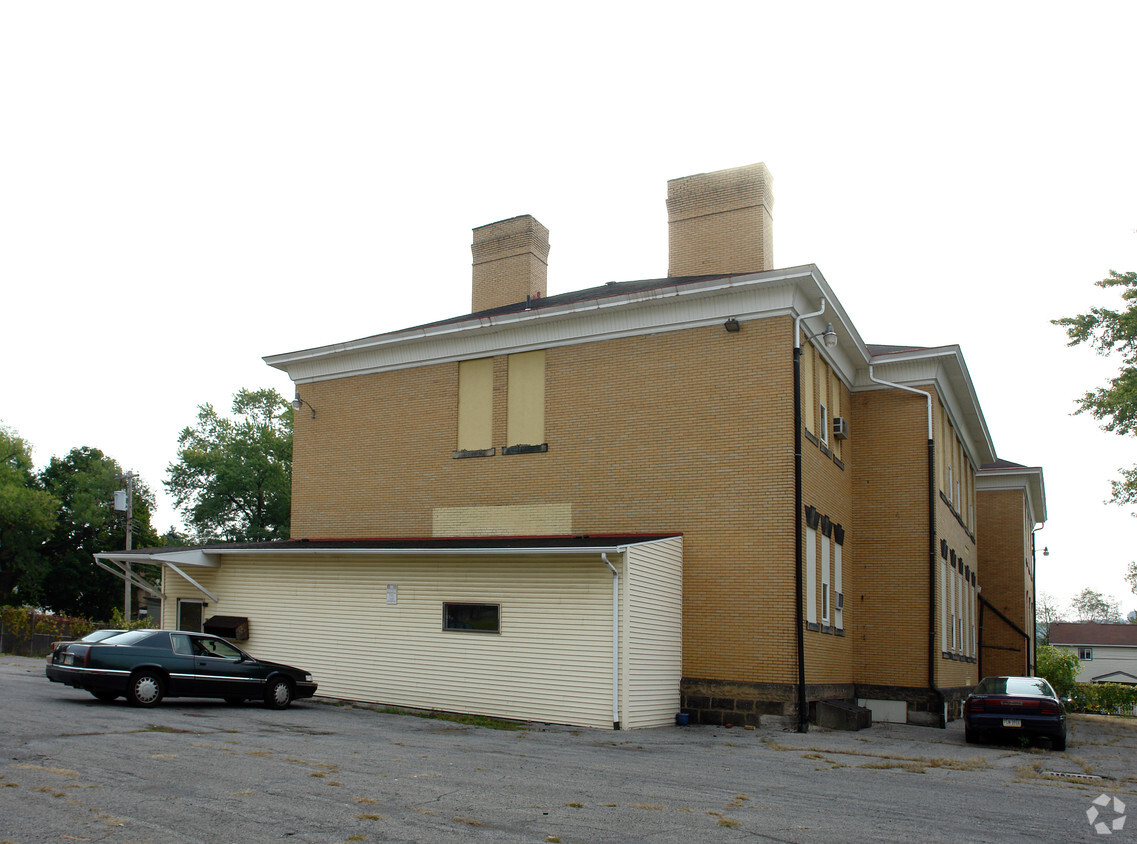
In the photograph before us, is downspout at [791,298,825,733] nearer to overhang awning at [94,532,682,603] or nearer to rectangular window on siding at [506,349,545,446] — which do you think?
overhang awning at [94,532,682,603]

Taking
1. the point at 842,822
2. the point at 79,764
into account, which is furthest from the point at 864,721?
the point at 79,764

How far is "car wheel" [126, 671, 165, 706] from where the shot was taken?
1691 cm

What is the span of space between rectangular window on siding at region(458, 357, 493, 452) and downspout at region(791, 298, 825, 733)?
23.6 feet

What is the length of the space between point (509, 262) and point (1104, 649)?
7380 cm

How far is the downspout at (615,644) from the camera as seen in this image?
17.2m

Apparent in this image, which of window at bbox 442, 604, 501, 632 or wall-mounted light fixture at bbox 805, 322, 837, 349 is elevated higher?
wall-mounted light fixture at bbox 805, 322, 837, 349

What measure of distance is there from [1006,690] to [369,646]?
12.5 meters

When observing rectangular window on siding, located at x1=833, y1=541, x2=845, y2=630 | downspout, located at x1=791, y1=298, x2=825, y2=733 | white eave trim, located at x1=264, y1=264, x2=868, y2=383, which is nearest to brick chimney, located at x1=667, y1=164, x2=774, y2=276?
white eave trim, located at x1=264, y1=264, x2=868, y2=383

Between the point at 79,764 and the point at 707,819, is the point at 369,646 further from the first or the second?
the point at 707,819

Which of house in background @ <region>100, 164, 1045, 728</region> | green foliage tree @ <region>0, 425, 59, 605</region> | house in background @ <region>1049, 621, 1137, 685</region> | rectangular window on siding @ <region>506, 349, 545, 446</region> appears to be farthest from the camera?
house in background @ <region>1049, 621, 1137, 685</region>

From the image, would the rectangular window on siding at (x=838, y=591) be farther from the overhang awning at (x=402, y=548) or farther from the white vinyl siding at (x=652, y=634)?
the overhang awning at (x=402, y=548)

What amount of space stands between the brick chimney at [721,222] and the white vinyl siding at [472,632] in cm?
847

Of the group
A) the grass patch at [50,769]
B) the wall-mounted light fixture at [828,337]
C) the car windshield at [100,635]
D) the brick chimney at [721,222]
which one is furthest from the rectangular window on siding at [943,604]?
the grass patch at [50,769]

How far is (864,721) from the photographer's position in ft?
68.1
